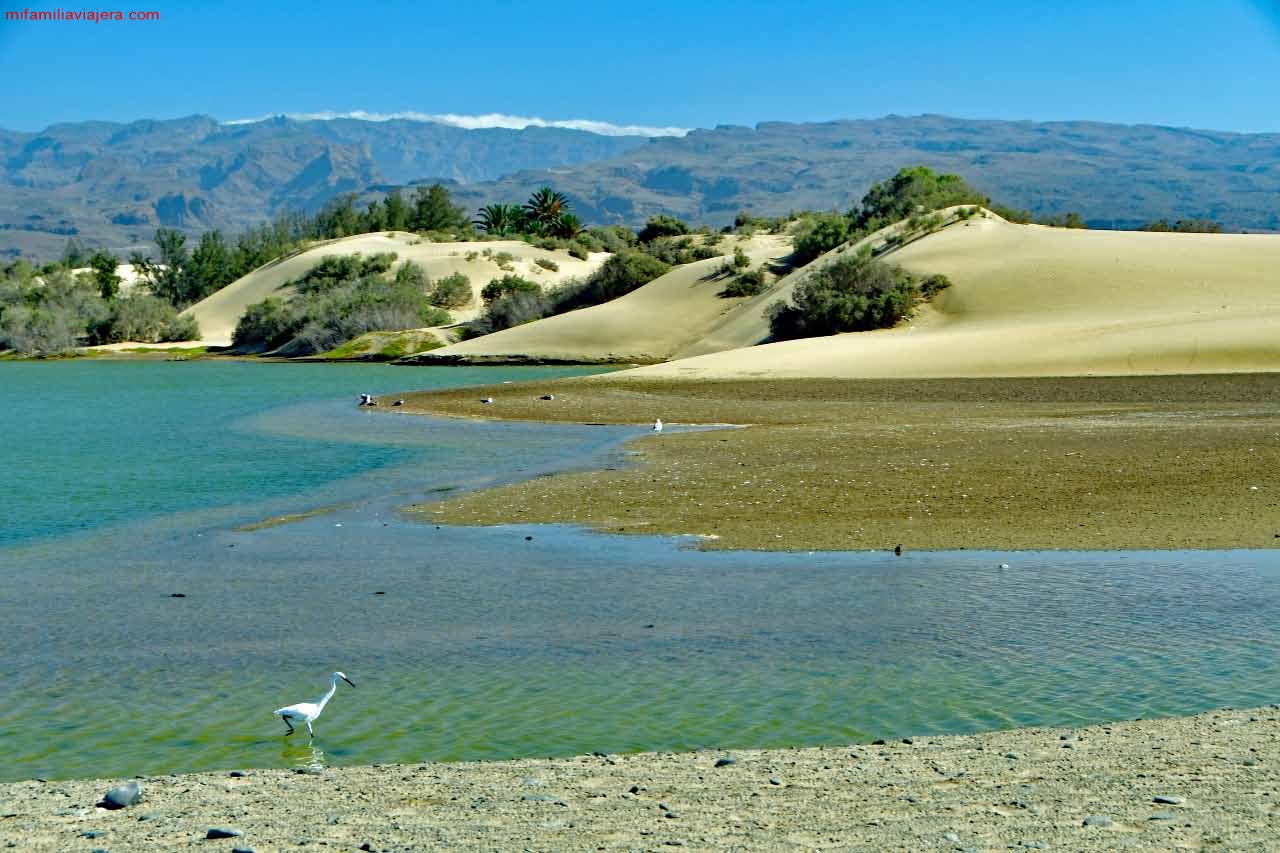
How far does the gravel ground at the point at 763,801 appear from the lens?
6.73m

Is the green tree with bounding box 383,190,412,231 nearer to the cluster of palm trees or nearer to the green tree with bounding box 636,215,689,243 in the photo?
the cluster of palm trees

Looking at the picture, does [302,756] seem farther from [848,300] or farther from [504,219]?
[504,219]

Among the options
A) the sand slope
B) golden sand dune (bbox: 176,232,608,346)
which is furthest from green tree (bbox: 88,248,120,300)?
the sand slope

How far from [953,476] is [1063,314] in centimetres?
3197

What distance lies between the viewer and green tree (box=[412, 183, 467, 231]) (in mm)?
135000

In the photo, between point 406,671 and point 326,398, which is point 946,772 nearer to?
point 406,671

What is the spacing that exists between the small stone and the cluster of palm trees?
10940 centimetres

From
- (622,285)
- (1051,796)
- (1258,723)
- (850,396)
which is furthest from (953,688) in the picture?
(622,285)

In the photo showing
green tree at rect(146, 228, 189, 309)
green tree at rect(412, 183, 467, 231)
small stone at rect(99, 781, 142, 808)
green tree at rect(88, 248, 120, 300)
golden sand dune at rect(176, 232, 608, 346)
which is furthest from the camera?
green tree at rect(412, 183, 467, 231)

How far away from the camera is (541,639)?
483 inches

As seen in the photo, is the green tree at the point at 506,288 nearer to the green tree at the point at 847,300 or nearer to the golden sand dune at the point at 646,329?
the golden sand dune at the point at 646,329

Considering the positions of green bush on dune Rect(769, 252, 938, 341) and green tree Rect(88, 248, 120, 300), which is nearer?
green bush on dune Rect(769, 252, 938, 341)

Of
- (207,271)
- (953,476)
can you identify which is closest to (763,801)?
(953,476)

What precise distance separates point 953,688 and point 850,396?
26.2 meters
